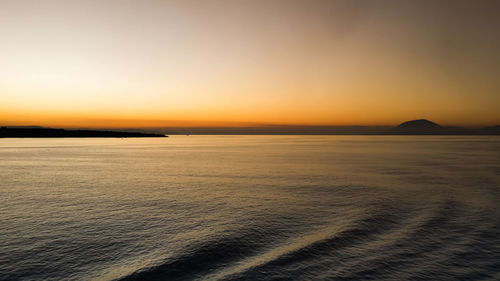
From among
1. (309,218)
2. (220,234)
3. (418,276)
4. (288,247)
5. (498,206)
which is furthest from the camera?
(498,206)

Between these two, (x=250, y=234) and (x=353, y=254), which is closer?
(x=353, y=254)

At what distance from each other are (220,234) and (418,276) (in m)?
7.37

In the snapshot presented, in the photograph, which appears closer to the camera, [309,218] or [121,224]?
[121,224]

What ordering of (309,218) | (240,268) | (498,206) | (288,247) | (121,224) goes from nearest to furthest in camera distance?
1. (240,268)
2. (288,247)
3. (121,224)
4. (309,218)
5. (498,206)

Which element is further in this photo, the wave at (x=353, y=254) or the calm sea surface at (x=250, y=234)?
the calm sea surface at (x=250, y=234)

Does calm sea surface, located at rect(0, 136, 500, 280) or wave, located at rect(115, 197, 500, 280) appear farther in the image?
calm sea surface, located at rect(0, 136, 500, 280)

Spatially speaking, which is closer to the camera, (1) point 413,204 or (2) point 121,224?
(2) point 121,224

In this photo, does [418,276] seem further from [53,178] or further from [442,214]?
[53,178]

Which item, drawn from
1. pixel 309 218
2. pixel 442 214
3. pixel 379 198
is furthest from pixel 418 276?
pixel 379 198

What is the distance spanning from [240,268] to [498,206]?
17.0 meters

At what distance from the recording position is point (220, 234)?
12906mm

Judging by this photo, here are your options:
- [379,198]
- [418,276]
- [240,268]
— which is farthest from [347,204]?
[240,268]

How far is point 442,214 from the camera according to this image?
16016mm

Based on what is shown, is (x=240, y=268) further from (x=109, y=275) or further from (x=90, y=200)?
(x=90, y=200)
